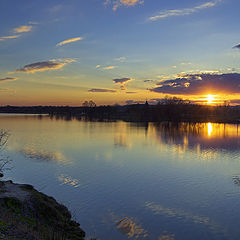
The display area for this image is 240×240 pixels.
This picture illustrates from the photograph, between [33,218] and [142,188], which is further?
[142,188]

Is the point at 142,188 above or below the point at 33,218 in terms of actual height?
below

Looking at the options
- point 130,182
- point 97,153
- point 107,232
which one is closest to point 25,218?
point 107,232

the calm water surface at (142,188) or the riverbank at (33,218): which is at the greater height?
the riverbank at (33,218)

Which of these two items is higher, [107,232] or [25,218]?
[25,218]

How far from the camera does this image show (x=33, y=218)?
12.6m

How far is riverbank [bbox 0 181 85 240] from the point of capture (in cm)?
1021

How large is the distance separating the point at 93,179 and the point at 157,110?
133 meters

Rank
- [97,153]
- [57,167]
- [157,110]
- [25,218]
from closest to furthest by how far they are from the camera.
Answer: [25,218] < [57,167] < [97,153] < [157,110]

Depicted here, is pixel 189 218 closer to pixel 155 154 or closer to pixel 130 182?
pixel 130 182

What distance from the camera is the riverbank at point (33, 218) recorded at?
402 inches

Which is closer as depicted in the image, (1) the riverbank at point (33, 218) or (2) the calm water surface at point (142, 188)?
(1) the riverbank at point (33, 218)

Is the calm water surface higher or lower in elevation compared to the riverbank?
lower

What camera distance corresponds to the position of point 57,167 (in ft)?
84.0

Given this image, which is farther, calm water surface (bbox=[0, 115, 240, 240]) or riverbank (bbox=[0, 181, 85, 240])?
calm water surface (bbox=[0, 115, 240, 240])
